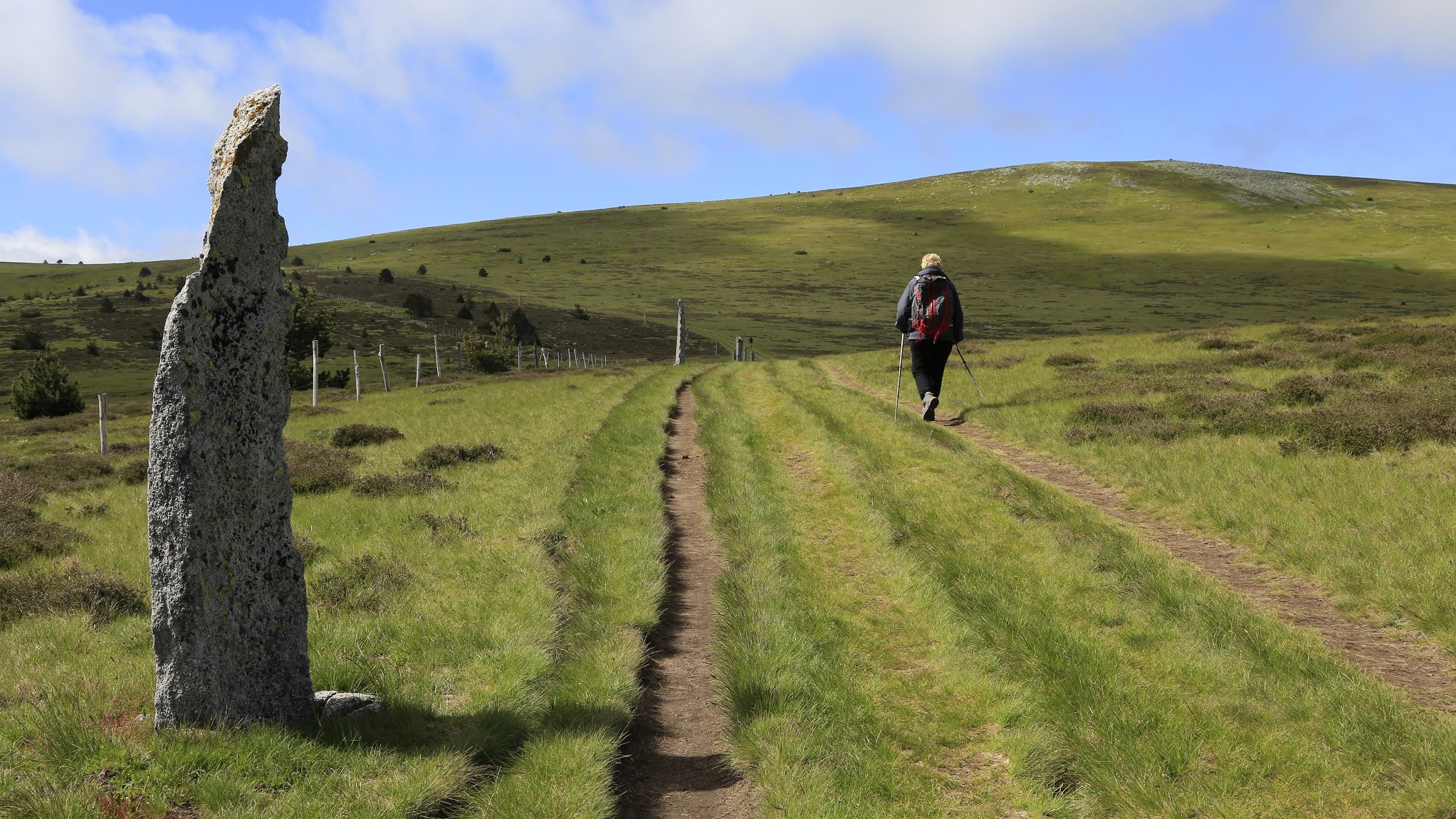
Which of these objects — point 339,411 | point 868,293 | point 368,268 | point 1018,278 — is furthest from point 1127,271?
point 339,411

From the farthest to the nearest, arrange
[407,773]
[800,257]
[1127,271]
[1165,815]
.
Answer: [800,257] < [1127,271] < [407,773] < [1165,815]

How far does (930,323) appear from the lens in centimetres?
1764

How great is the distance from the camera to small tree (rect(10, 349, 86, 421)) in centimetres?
4600

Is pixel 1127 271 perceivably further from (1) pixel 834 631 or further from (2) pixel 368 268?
(1) pixel 834 631

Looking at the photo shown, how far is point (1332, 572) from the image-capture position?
8766 millimetres

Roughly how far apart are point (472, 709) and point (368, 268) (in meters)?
154

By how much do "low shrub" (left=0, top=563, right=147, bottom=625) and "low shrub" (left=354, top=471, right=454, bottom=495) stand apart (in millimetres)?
4404

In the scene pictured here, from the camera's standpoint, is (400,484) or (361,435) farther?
(361,435)

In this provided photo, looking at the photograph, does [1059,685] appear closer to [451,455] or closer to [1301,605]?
[1301,605]

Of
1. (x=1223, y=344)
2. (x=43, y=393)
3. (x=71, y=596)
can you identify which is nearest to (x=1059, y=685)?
(x=71, y=596)

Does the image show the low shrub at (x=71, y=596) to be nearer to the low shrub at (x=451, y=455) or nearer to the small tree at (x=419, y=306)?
the low shrub at (x=451, y=455)

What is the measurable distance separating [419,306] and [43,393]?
47.4 meters

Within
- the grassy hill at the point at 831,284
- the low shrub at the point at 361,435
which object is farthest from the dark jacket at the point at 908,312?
A: the grassy hill at the point at 831,284

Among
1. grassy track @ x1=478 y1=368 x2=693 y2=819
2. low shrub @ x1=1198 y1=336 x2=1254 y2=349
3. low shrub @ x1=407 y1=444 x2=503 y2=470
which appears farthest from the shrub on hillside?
low shrub @ x1=1198 y1=336 x2=1254 y2=349
